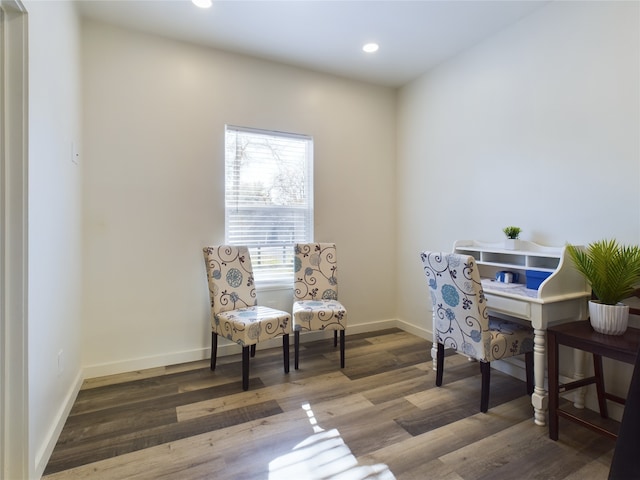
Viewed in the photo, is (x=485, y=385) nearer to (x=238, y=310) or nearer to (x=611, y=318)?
(x=611, y=318)

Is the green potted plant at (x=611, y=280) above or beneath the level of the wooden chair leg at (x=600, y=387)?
above

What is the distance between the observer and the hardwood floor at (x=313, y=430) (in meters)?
1.57

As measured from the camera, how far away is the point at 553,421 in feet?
5.85

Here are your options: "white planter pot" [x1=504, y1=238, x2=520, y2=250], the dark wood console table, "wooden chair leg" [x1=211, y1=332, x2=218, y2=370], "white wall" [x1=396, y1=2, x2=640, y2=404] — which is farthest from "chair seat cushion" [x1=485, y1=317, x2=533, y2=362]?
"wooden chair leg" [x1=211, y1=332, x2=218, y2=370]

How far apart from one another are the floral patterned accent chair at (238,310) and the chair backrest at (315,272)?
0.45 m

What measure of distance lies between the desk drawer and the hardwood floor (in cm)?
63

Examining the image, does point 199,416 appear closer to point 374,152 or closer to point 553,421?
point 553,421

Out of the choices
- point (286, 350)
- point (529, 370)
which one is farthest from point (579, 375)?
point (286, 350)

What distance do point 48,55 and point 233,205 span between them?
1.59 metres

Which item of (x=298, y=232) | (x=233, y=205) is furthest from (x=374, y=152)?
(x=233, y=205)

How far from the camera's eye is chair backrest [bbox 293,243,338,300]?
3.08 meters

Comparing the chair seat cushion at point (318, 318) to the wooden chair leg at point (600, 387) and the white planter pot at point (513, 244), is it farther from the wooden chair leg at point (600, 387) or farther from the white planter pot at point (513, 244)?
the wooden chair leg at point (600, 387)

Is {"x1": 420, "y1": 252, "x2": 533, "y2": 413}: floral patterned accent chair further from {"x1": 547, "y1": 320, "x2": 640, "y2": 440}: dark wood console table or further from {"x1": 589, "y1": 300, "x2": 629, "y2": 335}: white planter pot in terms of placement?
{"x1": 589, "y1": 300, "x2": 629, "y2": 335}: white planter pot

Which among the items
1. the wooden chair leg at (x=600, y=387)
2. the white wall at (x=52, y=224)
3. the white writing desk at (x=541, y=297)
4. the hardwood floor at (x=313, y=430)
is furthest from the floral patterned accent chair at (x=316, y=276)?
the wooden chair leg at (x=600, y=387)
